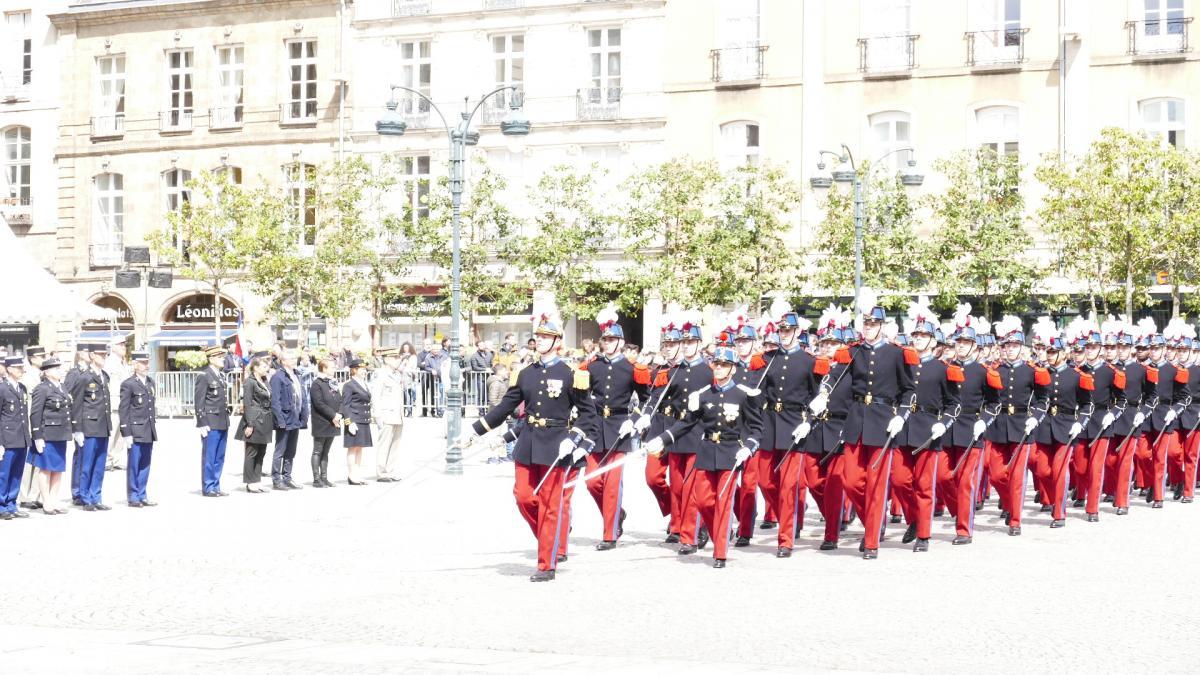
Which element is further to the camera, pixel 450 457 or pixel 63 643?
pixel 450 457

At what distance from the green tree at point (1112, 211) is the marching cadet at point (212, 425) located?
20.6 meters

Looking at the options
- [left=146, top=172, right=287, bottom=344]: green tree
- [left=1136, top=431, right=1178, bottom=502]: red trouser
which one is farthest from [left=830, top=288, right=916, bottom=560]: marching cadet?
[left=146, top=172, right=287, bottom=344]: green tree

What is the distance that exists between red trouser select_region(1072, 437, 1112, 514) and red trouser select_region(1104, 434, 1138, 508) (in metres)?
0.17

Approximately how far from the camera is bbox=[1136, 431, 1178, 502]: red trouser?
61.9ft

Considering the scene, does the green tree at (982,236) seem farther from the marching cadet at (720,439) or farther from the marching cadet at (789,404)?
the marching cadet at (720,439)

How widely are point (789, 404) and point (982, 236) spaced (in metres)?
24.5

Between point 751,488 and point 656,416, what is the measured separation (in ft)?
4.57

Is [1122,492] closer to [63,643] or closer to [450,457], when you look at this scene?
[450,457]

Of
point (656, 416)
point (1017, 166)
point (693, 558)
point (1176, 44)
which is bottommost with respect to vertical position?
point (693, 558)

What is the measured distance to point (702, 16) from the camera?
43281mm

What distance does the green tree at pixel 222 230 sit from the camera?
42.3 m

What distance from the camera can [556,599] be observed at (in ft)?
37.4

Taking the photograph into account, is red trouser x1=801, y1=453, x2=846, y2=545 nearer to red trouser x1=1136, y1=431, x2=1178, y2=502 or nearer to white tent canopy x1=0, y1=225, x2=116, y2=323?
red trouser x1=1136, y1=431, x2=1178, y2=502

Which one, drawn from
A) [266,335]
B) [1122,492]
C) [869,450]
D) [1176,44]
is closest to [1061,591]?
[869,450]
